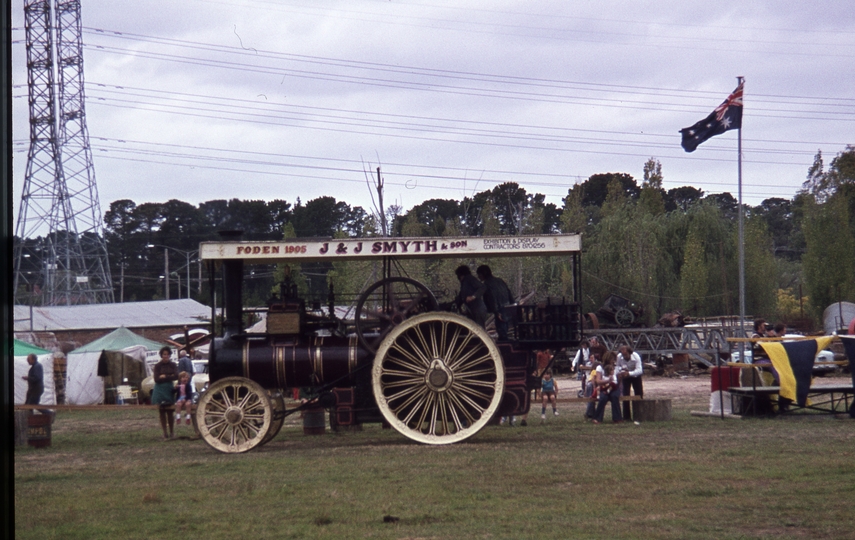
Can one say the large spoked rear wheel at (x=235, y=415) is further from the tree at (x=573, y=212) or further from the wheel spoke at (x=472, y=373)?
the tree at (x=573, y=212)

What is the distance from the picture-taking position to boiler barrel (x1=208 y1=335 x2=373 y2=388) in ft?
42.8

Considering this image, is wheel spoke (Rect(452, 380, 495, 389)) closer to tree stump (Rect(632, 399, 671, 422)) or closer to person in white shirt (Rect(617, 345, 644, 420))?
tree stump (Rect(632, 399, 671, 422))

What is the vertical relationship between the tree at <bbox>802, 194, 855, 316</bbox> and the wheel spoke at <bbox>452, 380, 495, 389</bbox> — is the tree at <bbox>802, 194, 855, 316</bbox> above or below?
above

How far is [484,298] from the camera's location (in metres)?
13.5

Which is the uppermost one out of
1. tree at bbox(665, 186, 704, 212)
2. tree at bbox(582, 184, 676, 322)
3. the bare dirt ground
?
tree at bbox(665, 186, 704, 212)

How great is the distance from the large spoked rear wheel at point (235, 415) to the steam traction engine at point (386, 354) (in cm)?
1

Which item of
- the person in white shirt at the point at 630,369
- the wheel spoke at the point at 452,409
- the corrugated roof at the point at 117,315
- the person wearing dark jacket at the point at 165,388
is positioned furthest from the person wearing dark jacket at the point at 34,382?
the corrugated roof at the point at 117,315

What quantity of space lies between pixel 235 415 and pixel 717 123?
22334mm

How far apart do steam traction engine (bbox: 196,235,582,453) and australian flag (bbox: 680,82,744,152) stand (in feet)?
63.3

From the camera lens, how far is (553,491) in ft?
28.3

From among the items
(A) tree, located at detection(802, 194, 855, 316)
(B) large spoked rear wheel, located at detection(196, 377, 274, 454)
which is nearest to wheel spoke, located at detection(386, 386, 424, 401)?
(B) large spoked rear wheel, located at detection(196, 377, 274, 454)

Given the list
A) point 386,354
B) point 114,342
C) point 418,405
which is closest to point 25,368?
point 114,342

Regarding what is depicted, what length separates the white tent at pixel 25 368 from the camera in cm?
2219

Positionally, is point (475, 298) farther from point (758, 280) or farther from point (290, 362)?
point (758, 280)
